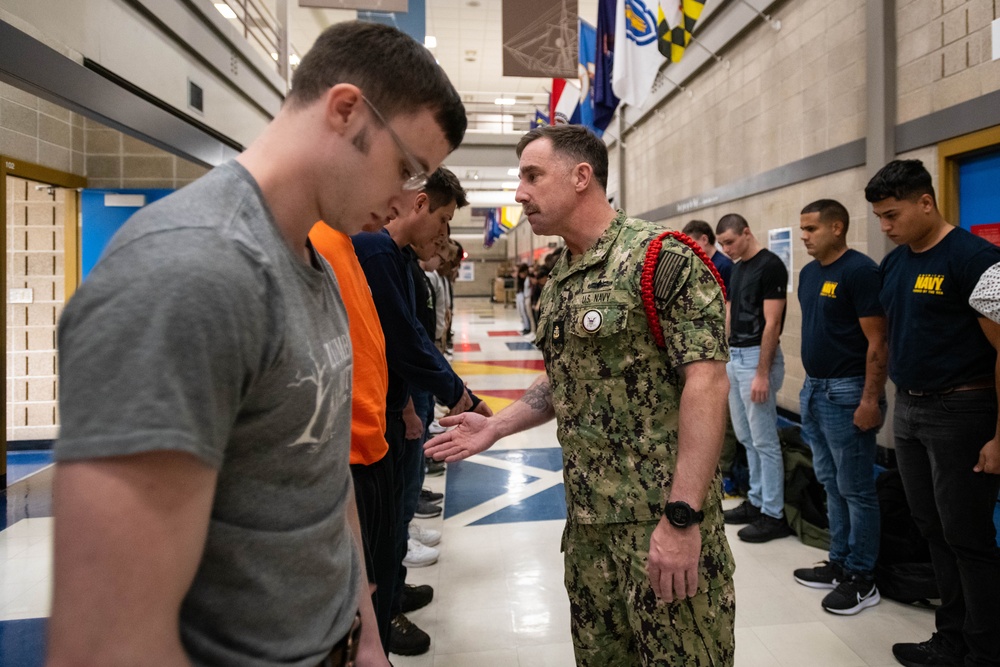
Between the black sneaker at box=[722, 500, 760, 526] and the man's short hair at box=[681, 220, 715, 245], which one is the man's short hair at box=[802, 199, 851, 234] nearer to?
the man's short hair at box=[681, 220, 715, 245]

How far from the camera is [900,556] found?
312 centimetres

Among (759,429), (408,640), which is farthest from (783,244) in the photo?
(408,640)

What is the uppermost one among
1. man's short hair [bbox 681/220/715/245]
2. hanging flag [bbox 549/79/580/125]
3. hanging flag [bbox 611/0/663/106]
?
hanging flag [bbox 549/79/580/125]

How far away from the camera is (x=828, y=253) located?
3.21 metres

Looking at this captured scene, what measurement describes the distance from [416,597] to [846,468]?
2265 millimetres

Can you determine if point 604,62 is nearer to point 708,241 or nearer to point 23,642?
point 708,241

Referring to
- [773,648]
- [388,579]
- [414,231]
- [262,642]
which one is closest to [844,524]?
[773,648]

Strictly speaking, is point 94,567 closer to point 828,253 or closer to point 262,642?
point 262,642

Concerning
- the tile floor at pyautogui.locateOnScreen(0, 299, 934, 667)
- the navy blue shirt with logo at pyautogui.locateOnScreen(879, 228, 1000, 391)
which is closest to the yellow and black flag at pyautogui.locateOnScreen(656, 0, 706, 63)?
the navy blue shirt with logo at pyautogui.locateOnScreen(879, 228, 1000, 391)

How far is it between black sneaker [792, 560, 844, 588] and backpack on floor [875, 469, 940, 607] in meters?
0.18

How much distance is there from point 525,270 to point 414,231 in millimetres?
13597

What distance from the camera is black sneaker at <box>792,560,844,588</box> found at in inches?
124

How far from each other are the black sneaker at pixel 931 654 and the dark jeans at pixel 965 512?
4 cm

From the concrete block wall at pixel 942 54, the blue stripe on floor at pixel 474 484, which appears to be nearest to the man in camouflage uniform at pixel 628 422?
the blue stripe on floor at pixel 474 484
